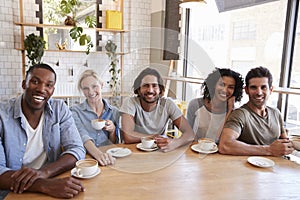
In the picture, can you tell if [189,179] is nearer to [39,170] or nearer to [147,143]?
[147,143]

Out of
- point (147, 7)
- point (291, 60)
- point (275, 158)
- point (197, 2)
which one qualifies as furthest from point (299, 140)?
point (147, 7)

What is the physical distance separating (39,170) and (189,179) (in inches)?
23.8

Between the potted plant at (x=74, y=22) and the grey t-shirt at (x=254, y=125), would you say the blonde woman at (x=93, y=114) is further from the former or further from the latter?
the potted plant at (x=74, y=22)

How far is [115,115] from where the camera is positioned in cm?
159

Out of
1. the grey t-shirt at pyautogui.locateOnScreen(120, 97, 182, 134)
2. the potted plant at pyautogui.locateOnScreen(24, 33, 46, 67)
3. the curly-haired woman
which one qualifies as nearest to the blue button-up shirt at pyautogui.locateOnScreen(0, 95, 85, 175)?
the grey t-shirt at pyautogui.locateOnScreen(120, 97, 182, 134)

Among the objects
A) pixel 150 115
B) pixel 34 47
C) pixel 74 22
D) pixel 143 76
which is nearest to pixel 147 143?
pixel 150 115

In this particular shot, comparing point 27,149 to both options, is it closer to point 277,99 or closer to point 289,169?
point 289,169

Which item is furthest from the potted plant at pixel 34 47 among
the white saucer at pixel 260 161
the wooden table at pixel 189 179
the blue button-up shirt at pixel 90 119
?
the white saucer at pixel 260 161

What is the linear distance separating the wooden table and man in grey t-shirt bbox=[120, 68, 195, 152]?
235mm

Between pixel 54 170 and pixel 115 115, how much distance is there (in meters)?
0.64

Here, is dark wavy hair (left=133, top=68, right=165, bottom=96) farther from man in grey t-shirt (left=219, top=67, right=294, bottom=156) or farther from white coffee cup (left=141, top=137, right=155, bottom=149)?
man in grey t-shirt (left=219, top=67, right=294, bottom=156)

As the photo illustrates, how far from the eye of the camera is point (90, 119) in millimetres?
1499

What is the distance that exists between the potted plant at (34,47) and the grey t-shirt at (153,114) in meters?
1.85

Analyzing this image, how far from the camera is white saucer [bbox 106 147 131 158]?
1.24 metres
